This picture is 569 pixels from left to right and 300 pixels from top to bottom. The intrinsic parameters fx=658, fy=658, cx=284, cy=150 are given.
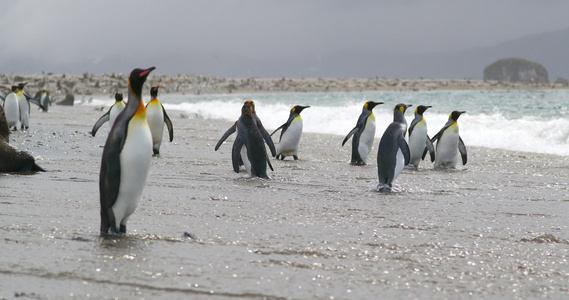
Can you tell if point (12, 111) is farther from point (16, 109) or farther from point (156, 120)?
point (156, 120)

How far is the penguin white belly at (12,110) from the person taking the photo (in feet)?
43.3

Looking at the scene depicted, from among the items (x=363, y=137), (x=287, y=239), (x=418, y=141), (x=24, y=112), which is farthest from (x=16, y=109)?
(x=287, y=239)

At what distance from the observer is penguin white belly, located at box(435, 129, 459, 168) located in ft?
28.5

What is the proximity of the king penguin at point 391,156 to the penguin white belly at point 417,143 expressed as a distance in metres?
1.99

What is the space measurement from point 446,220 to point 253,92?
70483mm

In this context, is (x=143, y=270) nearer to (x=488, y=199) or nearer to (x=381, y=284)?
(x=381, y=284)

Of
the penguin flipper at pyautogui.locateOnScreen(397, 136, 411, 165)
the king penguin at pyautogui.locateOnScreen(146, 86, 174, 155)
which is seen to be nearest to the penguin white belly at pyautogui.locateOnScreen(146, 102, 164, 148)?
the king penguin at pyautogui.locateOnScreen(146, 86, 174, 155)

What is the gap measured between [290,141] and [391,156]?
3.12 metres

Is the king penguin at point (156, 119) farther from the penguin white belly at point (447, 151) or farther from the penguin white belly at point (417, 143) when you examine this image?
the penguin white belly at point (447, 151)

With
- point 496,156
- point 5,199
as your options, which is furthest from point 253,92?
point 5,199

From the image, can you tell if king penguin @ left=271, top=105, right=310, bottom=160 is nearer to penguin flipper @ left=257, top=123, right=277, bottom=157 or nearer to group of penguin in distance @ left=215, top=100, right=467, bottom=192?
group of penguin in distance @ left=215, top=100, right=467, bottom=192

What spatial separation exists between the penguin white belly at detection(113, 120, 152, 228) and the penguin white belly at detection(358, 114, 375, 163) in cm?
518

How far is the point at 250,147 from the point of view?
687cm

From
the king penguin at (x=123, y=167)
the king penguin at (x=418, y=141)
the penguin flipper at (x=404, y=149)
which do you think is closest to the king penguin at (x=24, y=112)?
the king penguin at (x=418, y=141)
